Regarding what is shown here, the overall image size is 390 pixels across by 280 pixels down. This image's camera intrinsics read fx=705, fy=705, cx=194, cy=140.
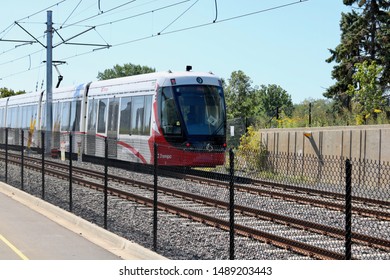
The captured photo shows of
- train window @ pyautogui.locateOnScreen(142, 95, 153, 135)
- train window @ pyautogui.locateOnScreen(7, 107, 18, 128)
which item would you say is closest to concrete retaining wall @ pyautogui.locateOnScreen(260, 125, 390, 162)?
train window @ pyautogui.locateOnScreen(142, 95, 153, 135)

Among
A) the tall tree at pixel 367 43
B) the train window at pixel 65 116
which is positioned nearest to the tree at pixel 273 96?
the tall tree at pixel 367 43

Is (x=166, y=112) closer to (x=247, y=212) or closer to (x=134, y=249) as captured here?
(x=247, y=212)

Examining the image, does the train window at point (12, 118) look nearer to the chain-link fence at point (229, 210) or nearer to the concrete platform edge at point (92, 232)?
the chain-link fence at point (229, 210)

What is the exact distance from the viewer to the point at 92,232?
12.5 metres

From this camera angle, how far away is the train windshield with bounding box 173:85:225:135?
24.3m

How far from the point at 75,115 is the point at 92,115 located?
2.71 metres

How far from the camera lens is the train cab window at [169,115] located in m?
24.2

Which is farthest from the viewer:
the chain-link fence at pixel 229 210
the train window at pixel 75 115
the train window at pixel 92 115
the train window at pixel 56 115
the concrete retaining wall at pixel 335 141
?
the train window at pixel 56 115

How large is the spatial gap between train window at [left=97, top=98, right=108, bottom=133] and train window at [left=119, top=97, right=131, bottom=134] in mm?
1701

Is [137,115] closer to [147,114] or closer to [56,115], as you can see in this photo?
[147,114]

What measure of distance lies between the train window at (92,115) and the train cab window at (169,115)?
21.1 feet

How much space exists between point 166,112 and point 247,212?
392 inches

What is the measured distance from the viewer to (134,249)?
10.6 meters

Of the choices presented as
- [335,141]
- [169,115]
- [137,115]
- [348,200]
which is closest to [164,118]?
[169,115]
